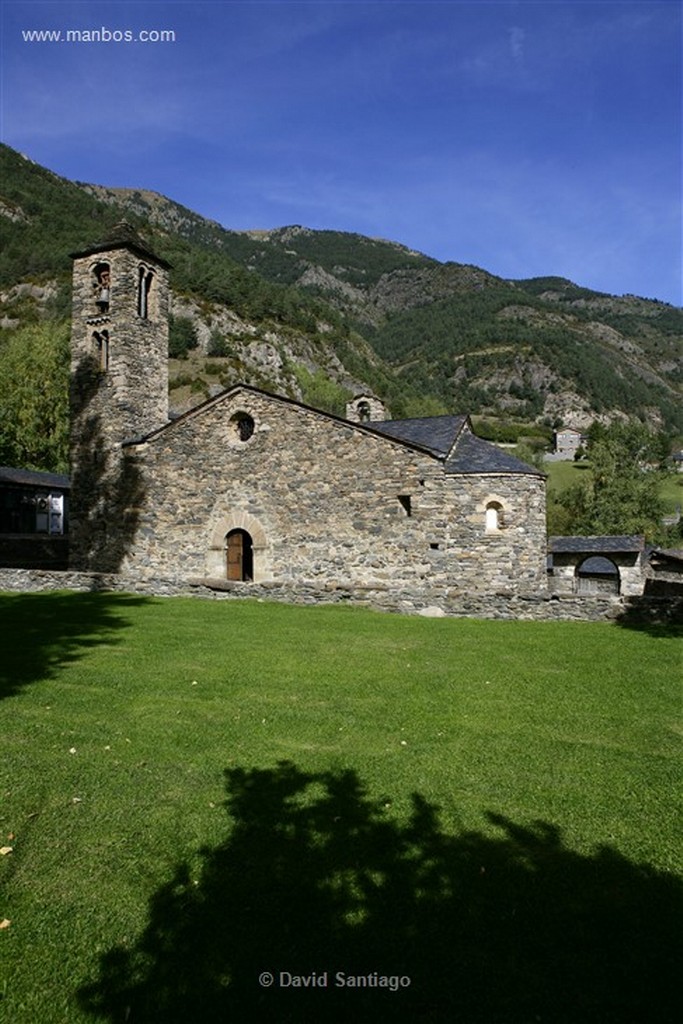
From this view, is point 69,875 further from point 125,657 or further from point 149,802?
point 125,657

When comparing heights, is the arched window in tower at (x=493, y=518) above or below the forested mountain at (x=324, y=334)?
below

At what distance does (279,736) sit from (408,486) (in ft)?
41.4

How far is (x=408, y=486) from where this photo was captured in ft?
61.1

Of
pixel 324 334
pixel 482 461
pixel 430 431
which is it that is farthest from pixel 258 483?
pixel 324 334

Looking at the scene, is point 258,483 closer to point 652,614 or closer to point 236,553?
point 236,553

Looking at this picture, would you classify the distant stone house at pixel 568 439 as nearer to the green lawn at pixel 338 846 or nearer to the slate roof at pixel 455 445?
the slate roof at pixel 455 445

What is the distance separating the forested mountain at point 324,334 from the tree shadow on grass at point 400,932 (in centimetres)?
7503

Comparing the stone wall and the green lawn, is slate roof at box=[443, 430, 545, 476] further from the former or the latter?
the green lawn

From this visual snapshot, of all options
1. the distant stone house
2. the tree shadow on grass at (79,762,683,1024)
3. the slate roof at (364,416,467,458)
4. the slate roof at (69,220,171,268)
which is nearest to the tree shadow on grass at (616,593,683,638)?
the slate roof at (364,416,467,458)

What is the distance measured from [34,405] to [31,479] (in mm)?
8017

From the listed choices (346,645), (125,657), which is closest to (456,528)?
(346,645)

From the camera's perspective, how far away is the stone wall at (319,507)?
1794 centimetres

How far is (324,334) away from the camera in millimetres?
116625

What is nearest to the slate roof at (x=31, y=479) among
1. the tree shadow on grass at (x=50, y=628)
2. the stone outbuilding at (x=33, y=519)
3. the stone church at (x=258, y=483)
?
the stone outbuilding at (x=33, y=519)
